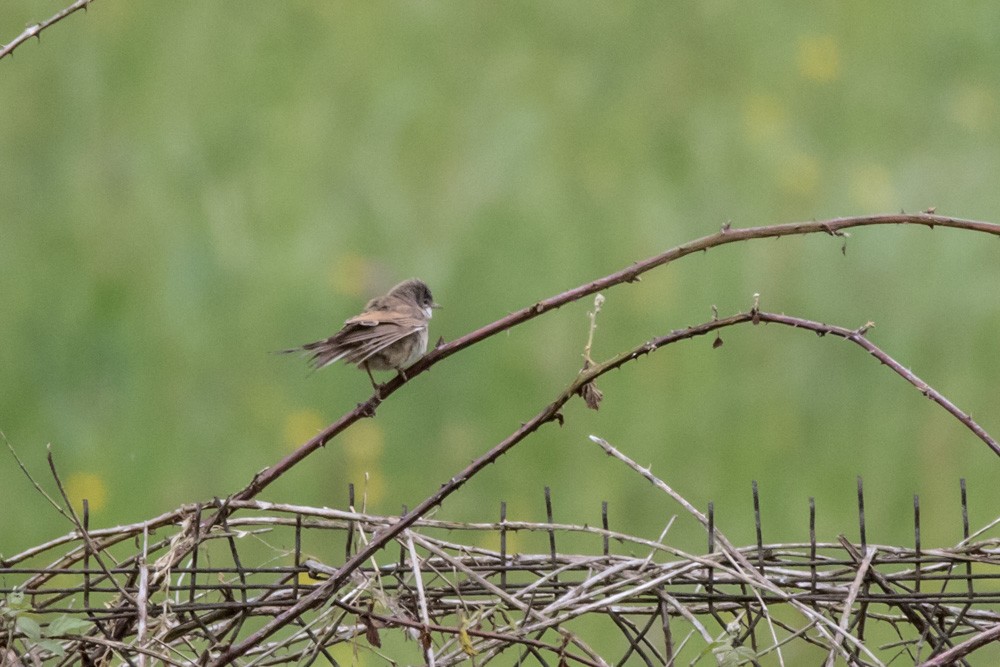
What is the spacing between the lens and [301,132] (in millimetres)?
7738

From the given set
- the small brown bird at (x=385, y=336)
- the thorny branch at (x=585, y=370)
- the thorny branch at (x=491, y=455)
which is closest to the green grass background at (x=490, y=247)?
the small brown bird at (x=385, y=336)

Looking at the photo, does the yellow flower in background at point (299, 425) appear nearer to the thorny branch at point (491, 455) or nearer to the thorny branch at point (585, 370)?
the thorny branch at point (585, 370)

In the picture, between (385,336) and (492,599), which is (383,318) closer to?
(385,336)

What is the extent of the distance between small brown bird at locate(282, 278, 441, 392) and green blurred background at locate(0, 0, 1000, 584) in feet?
4.72

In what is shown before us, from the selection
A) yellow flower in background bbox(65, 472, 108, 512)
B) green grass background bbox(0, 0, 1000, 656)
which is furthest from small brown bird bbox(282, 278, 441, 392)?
yellow flower in background bbox(65, 472, 108, 512)

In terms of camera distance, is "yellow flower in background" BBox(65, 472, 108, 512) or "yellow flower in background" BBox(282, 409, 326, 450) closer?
"yellow flower in background" BBox(65, 472, 108, 512)

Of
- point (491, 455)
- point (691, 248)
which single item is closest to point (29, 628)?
point (491, 455)

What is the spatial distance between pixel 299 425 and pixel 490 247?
4.45 ft

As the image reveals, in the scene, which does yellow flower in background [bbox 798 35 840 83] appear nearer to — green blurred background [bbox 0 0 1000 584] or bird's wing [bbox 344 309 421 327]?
green blurred background [bbox 0 0 1000 584]

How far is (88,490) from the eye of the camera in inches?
260

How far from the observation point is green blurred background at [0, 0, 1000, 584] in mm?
6883

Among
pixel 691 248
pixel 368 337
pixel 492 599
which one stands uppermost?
pixel 368 337

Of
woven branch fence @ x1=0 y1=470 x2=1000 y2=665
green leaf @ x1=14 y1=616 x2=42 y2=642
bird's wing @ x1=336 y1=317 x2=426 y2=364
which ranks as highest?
bird's wing @ x1=336 y1=317 x2=426 y2=364

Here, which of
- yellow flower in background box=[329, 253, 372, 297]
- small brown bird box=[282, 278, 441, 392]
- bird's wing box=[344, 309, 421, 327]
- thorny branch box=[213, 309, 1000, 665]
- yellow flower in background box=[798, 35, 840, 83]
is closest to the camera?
thorny branch box=[213, 309, 1000, 665]
